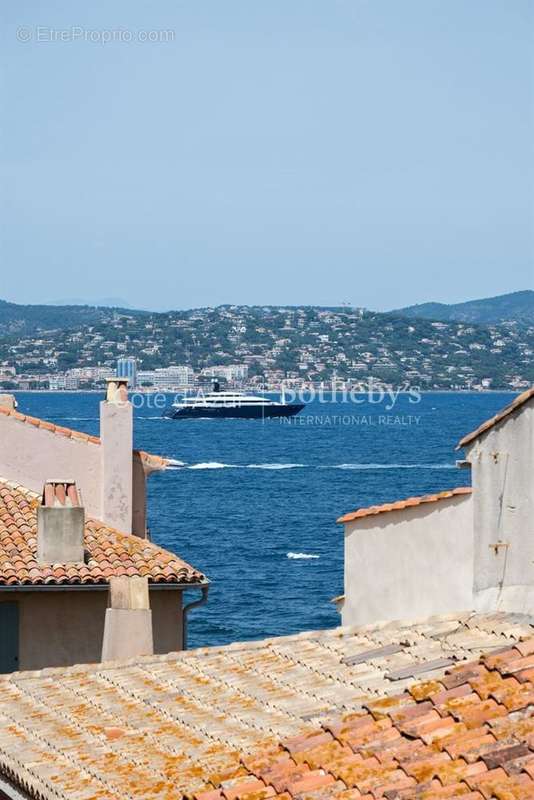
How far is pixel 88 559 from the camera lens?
22.1 metres

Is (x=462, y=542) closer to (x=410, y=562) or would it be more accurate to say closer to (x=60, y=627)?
(x=410, y=562)

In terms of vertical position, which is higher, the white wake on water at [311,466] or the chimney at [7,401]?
the chimney at [7,401]

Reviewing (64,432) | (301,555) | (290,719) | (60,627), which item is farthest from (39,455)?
(301,555)

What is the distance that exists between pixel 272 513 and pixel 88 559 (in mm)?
89581

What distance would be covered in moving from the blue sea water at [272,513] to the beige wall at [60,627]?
1379 inches

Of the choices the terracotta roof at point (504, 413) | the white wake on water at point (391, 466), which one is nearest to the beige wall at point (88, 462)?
the terracotta roof at point (504, 413)

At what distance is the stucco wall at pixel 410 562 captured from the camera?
14633 mm

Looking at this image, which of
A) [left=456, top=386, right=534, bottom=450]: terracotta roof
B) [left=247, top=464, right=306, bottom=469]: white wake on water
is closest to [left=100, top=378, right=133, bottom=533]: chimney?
[left=456, top=386, right=534, bottom=450]: terracotta roof

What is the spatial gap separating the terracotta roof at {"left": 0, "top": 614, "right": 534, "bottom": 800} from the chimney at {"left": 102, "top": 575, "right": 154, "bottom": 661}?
14.3ft

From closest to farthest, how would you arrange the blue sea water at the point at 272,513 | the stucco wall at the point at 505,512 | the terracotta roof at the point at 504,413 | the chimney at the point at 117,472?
the terracotta roof at the point at 504,413, the stucco wall at the point at 505,512, the chimney at the point at 117,472, the blue sea water at the point at 272,513

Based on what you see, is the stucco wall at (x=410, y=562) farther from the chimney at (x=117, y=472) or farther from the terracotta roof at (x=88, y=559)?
the chimney at (x=117, y=472)

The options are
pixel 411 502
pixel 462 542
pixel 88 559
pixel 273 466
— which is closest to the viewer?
pixel 462 542

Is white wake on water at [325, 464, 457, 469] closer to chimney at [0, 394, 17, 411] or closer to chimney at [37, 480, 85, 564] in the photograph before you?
chimney at [0, 394, 17, 411]

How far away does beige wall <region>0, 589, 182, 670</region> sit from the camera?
21.7 metres
